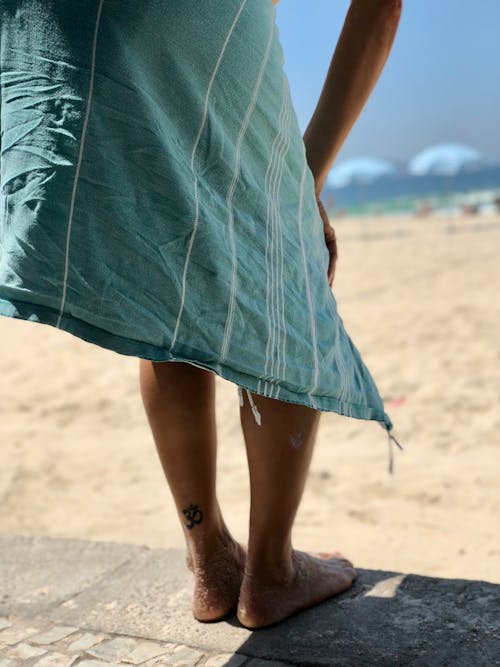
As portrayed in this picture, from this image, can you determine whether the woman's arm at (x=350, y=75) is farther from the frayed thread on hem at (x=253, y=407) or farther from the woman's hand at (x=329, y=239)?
the frayed thread on hem at (x=253, y=407)

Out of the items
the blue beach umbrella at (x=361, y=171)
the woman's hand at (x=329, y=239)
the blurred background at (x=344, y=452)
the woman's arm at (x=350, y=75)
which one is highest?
the blue beach umbrella at (x=361, y=171)

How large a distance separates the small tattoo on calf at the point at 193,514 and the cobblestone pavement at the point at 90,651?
0.83 ft

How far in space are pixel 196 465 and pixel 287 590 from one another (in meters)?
0.33

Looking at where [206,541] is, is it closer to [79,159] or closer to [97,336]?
[97,336]

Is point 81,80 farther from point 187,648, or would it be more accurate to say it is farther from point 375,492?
point 375,492

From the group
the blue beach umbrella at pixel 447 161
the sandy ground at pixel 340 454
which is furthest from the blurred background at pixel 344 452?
the blue beach umbrella at pixel 447 161

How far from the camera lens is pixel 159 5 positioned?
125 centimetres

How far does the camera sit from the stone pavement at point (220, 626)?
1.51m

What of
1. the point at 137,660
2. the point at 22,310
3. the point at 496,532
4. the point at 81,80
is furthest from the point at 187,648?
the point at 496,532

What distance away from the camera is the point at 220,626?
5.53 feet

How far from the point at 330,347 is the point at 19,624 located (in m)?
1.00

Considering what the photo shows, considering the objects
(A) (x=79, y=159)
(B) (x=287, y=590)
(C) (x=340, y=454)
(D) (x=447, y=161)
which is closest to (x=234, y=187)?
(A) (x=79, y=159)

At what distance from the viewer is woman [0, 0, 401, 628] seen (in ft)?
4.03

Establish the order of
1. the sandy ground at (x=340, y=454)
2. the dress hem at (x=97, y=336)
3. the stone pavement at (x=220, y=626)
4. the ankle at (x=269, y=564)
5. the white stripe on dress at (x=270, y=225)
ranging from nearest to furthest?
the dress hem at (x=97, y=336)
the white stripe on dress at (x=270, y=225)
the stone pavement at (x=220, y=626)
the ankle at (x=269, y=564)
the sandy ground at (x=340, y=454)
